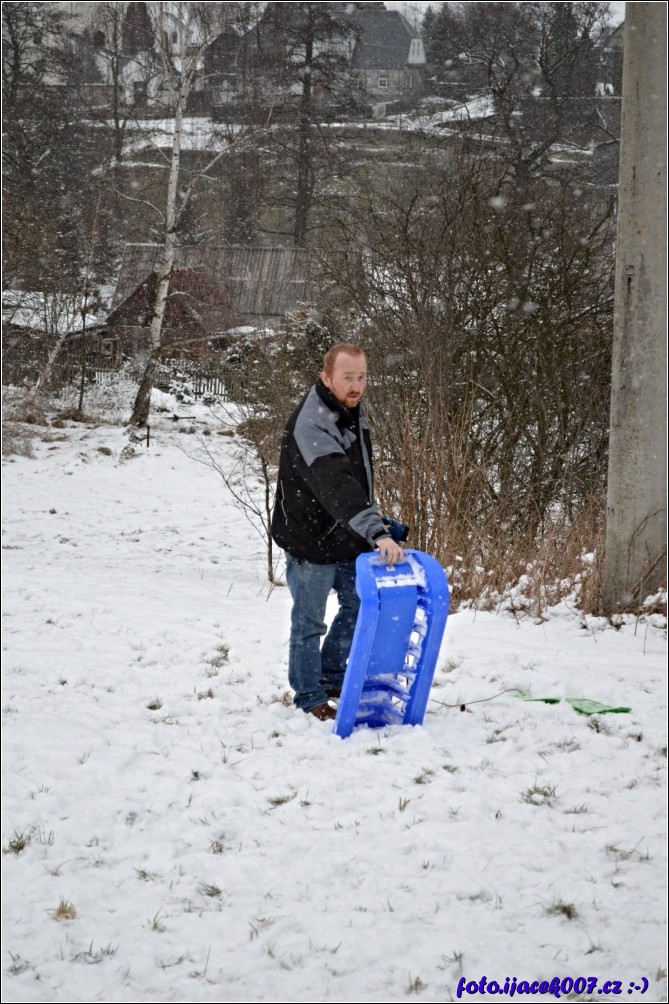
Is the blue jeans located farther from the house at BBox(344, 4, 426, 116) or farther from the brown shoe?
the house at BBox(344, 4, 426, 116)

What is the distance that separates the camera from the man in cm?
392

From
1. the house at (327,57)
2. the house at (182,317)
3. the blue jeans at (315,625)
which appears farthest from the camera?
the house at (327,57)

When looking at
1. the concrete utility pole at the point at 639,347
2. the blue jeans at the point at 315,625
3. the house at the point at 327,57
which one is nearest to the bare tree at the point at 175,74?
the house at the point at 327,57

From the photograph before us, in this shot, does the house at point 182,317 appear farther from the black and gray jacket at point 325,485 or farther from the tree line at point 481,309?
the black and gray jacket at point 325,485

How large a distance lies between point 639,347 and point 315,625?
124 inches

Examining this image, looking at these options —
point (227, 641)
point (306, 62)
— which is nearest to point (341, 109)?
point (306, 62)

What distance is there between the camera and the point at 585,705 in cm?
442

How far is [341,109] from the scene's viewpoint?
33438 mm

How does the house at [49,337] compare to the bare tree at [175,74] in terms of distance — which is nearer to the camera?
the bare tree at [175,74]

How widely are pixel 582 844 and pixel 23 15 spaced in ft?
95.7

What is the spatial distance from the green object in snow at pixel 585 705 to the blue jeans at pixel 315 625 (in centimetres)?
100

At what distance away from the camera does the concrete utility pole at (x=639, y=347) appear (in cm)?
573

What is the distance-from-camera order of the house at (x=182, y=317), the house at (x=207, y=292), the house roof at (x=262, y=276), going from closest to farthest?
the house at (x=182, y=317) → the house at (x=207, y=292) → the house roof at (x=262, y=276)

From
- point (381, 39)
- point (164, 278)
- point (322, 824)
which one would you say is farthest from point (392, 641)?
point (381, 39)
